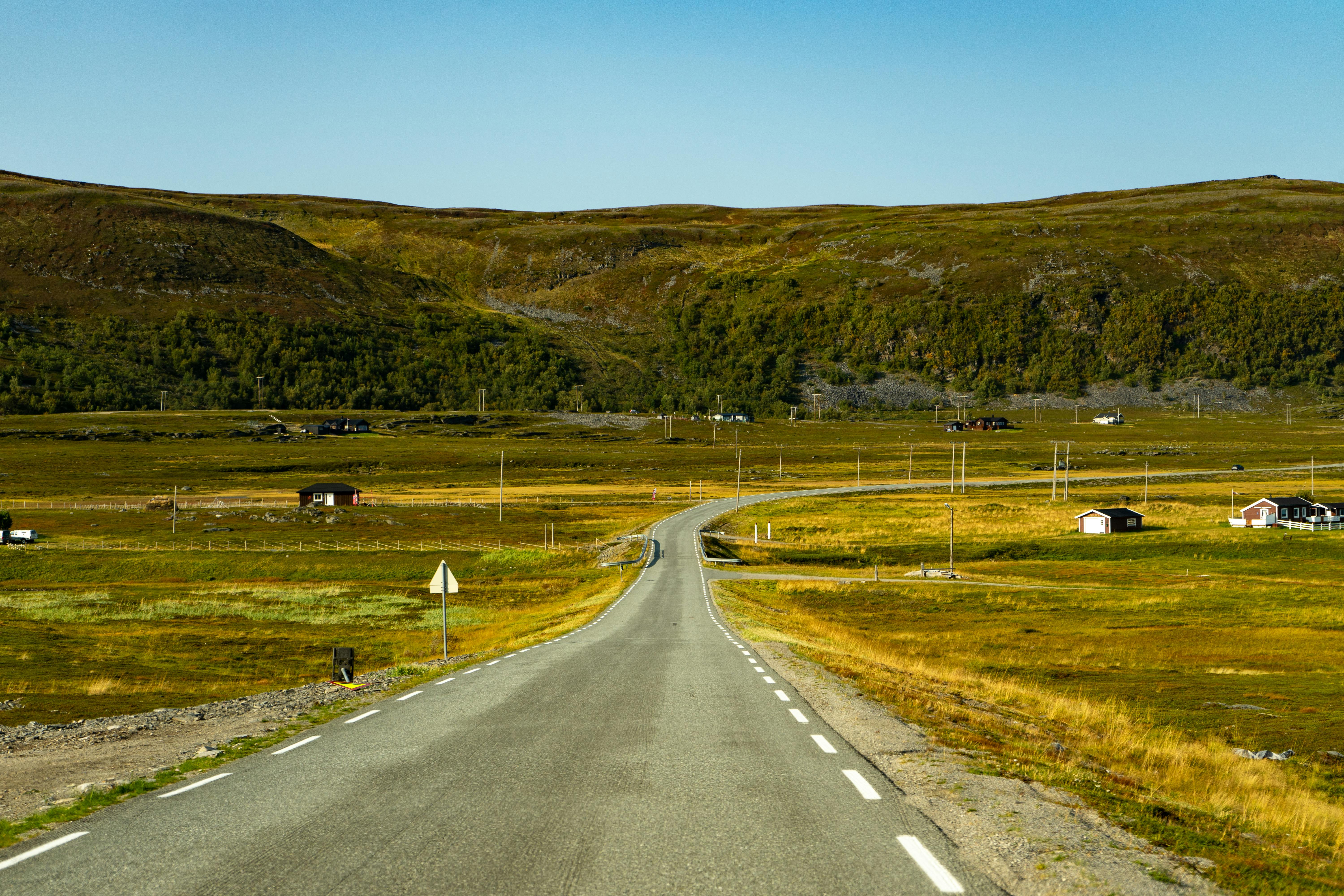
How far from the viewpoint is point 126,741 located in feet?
54.7

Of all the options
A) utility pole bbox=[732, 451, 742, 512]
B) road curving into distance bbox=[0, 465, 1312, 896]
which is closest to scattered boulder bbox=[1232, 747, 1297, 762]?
road curving into distance bbox=[0, 465, 1312, 896]

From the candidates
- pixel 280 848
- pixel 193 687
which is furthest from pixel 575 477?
pixel 280 848

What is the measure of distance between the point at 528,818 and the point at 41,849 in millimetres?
4271

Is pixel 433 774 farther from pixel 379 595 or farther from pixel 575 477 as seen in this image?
pixel 575 477

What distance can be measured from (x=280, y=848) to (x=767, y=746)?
660cm

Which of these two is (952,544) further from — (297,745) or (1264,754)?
(297,745)

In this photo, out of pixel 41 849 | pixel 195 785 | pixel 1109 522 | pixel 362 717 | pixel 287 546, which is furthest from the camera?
pixel 1109 522

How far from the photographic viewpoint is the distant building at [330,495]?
4867 inches

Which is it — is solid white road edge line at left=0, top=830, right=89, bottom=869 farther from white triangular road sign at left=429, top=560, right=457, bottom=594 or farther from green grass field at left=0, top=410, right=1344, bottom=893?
white triangular road sign at left=429, top=560, right=457, bottom=594

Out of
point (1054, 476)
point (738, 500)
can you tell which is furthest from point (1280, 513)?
point (738, 500)

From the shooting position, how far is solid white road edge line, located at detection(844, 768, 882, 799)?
10.3m

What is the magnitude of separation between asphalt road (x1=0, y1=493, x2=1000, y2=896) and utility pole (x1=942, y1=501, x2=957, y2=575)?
64143mm

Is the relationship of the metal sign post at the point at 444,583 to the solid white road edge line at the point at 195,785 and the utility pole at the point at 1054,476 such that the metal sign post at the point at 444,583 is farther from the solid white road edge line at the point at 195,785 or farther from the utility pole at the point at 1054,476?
the utility pole at the point at 1054,476

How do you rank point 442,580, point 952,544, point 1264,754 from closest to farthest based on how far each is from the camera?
1. point 1264,754
2. point 442,580
3. point 952,544
